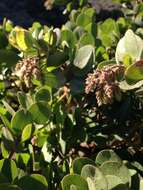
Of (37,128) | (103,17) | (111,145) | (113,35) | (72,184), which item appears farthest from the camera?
(103,17)

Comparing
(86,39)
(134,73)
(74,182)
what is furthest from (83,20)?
(74,182)

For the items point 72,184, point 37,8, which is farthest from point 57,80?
point 37,8

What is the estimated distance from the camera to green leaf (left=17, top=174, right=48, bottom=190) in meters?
0.82

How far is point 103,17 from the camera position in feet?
10.00

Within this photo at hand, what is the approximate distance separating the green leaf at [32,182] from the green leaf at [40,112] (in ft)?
0.74

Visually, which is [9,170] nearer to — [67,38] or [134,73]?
[134,73]

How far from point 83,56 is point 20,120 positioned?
7.8 inches

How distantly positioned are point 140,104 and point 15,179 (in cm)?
52

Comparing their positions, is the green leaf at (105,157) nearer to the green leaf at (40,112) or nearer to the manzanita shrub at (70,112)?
the manzanita shrub at (70,112)

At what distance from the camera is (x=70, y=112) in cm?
117

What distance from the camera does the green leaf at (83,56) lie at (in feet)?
3.55

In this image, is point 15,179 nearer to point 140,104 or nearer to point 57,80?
point 57,80

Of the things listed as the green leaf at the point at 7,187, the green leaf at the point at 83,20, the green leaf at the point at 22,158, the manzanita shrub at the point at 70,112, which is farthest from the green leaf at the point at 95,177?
the green leaf at the point at 83,20

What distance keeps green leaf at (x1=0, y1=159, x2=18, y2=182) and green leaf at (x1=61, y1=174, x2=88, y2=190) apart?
0.13m
